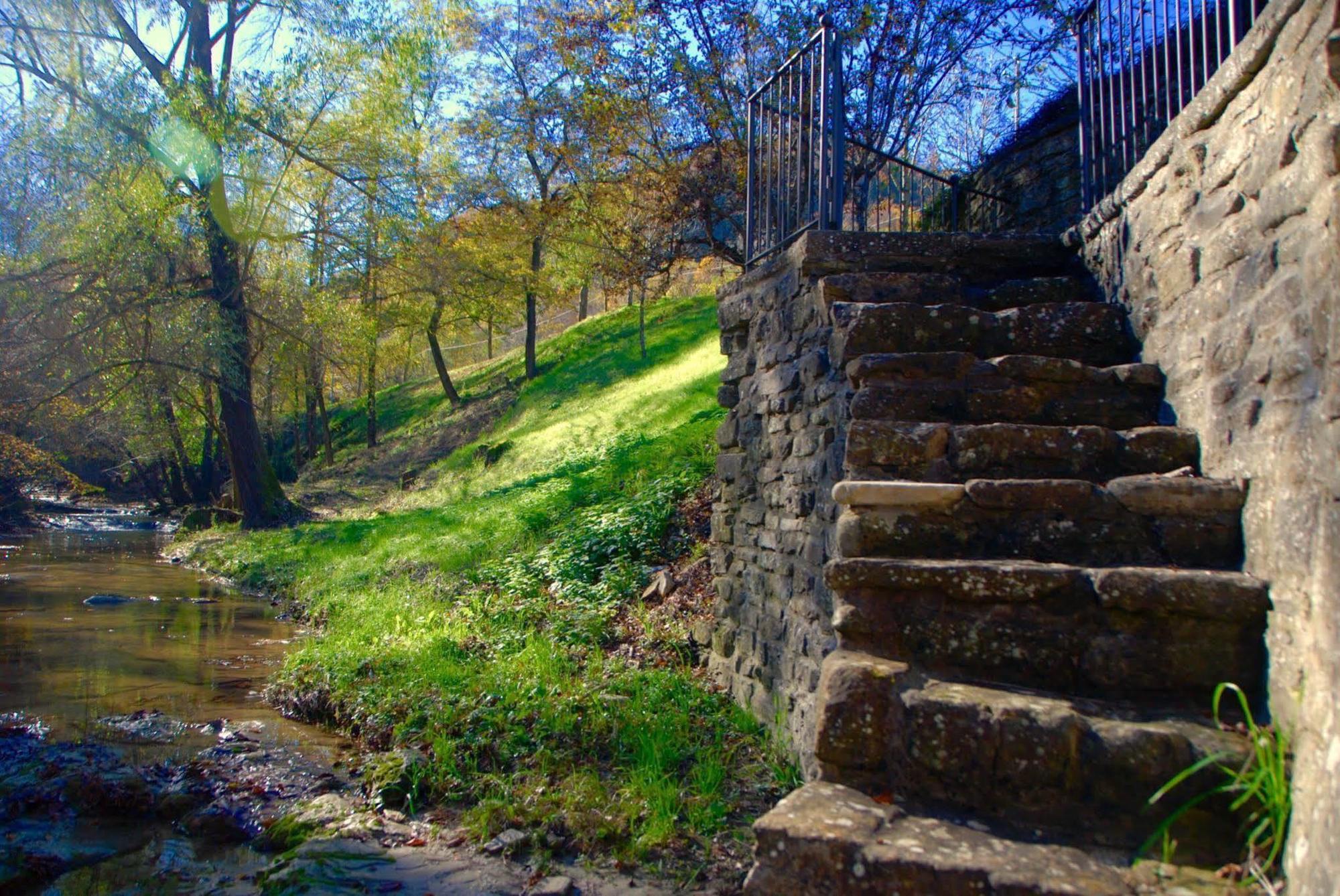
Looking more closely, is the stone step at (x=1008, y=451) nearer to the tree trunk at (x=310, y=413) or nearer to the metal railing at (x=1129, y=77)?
the metal railing at (x=1129, y=77)

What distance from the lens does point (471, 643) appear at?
7.53 m

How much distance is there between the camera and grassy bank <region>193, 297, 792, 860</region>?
4.57m

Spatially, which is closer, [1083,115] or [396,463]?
[1083,115]

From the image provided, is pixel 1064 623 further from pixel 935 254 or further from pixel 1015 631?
pixel 935 254

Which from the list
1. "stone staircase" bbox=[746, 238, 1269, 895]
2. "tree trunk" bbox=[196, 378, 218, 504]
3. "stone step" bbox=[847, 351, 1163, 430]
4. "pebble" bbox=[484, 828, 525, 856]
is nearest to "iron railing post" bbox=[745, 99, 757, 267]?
"stone staircase" bbox=[746, 238, 1269, 895]

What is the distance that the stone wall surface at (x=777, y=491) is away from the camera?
4.63 meters

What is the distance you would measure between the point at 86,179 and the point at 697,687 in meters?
11.4

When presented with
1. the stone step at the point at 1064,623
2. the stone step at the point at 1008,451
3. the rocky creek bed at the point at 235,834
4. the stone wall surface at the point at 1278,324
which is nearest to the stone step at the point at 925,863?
the stone wall surface at the point at 1278,324

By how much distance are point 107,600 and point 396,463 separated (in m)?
15.3

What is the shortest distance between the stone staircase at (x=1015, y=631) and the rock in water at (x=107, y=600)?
10030 mm

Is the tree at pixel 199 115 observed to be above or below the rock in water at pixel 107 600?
above

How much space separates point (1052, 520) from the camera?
11.0 feet

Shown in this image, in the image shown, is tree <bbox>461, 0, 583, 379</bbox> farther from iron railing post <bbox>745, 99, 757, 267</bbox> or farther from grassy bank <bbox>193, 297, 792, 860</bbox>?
iron railing post <bbox>745, 99, 757, 267</bbox>

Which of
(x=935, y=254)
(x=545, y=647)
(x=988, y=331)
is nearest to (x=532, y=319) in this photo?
(x=545, y=647)
